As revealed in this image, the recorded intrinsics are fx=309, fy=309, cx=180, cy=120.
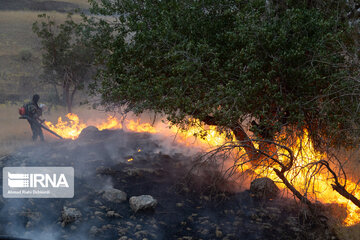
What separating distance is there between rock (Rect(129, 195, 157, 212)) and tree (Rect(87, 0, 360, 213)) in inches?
116

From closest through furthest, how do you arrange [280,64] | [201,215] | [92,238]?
[92,238] < [280,64] < [201,215]

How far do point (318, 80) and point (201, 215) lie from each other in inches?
233

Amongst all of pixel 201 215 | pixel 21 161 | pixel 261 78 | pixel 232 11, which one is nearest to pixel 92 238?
pixel 201 215

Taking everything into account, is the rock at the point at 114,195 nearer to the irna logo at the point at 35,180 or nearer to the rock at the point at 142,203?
the rock at the point at 142,203

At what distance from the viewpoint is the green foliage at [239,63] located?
9.85 metres

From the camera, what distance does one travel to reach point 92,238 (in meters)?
8.80

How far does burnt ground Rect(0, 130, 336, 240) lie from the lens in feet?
30.1

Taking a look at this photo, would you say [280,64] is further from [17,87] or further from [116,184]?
[17,87]

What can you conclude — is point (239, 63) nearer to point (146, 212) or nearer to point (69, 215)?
point (146, 212)

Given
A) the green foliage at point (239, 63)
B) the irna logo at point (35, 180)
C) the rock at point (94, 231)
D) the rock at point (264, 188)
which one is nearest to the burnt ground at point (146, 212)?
the rock at point (94, 231)

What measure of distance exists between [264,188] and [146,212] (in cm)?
479

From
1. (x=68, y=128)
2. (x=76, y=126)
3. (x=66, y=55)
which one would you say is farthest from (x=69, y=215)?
(x=66, y=55)

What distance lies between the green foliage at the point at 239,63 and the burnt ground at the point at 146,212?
9.74ft

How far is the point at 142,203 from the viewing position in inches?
423
